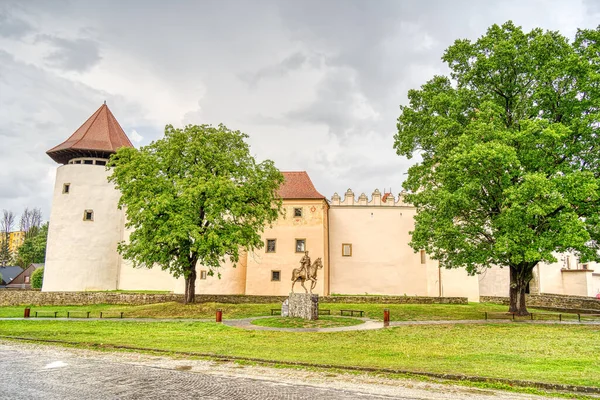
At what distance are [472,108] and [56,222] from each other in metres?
35.0

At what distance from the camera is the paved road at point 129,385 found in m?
8.15

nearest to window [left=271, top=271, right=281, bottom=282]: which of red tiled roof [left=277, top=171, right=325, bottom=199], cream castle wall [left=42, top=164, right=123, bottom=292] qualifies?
red tiled roof [left=277, top=171, right=325, bottom=199]

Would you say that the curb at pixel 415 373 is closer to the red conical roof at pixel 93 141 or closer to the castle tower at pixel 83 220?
the castle tower at pixel 83 220

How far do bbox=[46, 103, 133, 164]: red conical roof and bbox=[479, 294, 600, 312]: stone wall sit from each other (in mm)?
34638

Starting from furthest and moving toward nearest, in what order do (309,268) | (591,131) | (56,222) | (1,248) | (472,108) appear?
(1,248) < (56,222) < (309,268) < (472,108) < (591,131)

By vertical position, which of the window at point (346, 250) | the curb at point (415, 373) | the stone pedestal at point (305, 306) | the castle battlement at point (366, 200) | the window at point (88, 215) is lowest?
the curb at point (415, 373)

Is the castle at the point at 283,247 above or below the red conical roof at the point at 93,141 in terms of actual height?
below

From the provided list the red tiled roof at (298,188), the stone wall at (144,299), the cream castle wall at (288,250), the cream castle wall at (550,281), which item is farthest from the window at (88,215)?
the cream castle wall at (550,281)

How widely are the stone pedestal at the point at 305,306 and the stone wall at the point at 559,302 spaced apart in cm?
1801

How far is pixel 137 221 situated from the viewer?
27.0 m

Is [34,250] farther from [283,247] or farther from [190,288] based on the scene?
[190,288]

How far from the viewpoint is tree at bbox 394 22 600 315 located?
1889cm

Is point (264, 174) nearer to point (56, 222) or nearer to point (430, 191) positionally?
point (430, 191)

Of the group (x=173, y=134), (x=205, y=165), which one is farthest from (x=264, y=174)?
(x=173, y=134)
